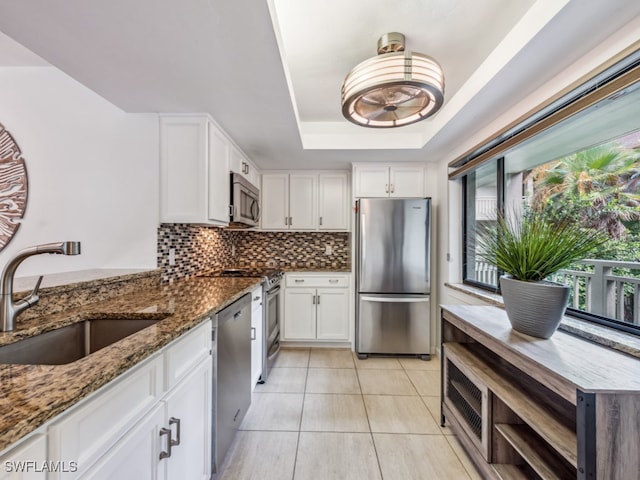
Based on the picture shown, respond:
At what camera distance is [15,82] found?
2.02m

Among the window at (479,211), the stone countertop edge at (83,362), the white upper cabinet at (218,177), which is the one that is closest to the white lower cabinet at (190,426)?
the stone countertop edge at (83,362)

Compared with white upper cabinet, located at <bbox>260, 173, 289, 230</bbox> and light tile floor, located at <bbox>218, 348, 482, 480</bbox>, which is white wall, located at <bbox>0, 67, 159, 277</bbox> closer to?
light tile floor, located at <bbox>218, 348, 482, 480</bbox>

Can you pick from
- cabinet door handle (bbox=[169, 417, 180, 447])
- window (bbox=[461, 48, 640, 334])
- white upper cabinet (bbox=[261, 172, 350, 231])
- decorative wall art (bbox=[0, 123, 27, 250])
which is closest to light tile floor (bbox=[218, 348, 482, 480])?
cabinet door handle (bbox=[169, 417, 180, 447])

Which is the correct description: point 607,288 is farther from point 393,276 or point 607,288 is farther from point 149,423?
point 149,423

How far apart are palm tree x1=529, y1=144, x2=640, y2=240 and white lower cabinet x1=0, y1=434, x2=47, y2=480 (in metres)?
2.09

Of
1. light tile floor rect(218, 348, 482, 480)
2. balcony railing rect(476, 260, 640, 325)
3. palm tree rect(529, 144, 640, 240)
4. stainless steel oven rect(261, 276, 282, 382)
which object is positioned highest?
palm tree rect(529, 144, 640, 240)

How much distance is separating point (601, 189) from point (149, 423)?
222 cm

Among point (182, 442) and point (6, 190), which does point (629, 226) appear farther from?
point (6, 190)

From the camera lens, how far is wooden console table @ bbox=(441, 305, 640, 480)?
856 mm

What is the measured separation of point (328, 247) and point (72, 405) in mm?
3239

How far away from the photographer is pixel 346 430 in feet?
6.05

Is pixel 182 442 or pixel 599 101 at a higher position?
pixel 599 101

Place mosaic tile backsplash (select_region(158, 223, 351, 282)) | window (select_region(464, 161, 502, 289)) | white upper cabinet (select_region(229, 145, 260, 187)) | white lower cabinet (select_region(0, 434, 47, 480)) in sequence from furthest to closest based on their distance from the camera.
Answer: mosaic tile backsplash (select_region(158, 223, 351, 282))
white upper cabinet (select_region(229, 145, 260, 187))
window (select_region(464, 161, 502, 289))
white lower cabinet (select_region(0, 434, 47, 480))

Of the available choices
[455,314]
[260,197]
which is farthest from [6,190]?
[455,314]
